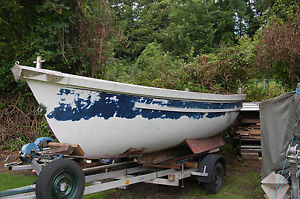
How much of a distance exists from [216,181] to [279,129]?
1.30 metres

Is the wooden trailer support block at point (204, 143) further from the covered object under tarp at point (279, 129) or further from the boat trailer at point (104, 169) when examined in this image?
the covered object under tarp at point (279, 129)

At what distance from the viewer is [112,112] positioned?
2918mm

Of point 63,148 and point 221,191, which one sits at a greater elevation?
point 63,148

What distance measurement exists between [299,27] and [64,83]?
5.78m

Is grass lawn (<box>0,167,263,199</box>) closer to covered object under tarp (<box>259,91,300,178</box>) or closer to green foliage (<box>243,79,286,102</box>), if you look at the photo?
covered object under tarp (<box>259,91,300,178</box>)

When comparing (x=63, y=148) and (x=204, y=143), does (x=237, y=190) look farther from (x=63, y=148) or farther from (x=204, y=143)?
(x=63, y=148)

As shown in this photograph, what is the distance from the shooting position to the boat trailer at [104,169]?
7.68ft

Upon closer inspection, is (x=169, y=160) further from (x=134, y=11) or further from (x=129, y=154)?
(x=134, y=11)

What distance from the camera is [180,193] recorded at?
163 inches

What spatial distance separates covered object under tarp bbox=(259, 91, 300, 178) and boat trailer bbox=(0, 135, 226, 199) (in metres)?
0.79

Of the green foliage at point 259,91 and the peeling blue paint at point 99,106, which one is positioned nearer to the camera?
the peeling blue paint at point 99,106

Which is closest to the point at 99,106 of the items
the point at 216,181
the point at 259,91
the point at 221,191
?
the point at 216,181

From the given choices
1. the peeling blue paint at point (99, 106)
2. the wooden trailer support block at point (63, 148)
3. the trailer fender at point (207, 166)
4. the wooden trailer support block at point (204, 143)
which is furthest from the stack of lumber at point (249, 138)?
the wooden trailer support block at point (63, 148)

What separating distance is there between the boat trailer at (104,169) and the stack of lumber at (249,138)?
1102 millimetres
